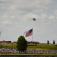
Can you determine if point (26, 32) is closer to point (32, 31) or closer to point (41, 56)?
point (32, 31)

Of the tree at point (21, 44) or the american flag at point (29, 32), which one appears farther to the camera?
the tree at point (21, 44)

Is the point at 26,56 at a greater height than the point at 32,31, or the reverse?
the point at 32,31

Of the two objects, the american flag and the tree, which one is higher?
the american flag

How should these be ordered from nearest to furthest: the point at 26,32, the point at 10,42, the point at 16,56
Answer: the point at 16,56 → the point at 26,32 → the point at 10,42

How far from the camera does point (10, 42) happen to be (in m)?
122

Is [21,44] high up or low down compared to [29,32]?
down

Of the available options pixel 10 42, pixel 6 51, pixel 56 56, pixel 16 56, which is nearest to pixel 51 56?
pixel 56 56

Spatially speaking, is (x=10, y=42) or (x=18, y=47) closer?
(x=18, y=47)

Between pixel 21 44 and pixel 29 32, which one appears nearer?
pixel 29 32

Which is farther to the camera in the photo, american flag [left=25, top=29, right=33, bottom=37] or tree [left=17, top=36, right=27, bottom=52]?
tree [left=17, top=36, right=27, bottom=52]

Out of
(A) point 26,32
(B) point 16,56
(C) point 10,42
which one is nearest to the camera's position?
(B) point 16,56

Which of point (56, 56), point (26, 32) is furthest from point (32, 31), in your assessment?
point (56, 56)

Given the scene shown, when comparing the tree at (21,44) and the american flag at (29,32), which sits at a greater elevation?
the american flag at (29,32)

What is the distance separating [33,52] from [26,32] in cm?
589
